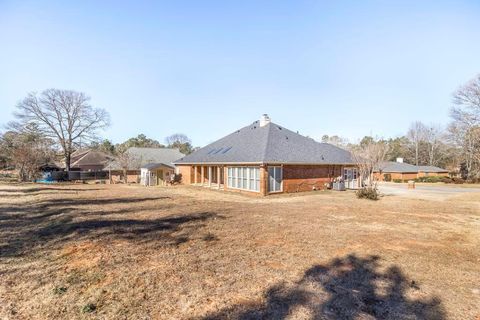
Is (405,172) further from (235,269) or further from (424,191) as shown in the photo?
(235,269)

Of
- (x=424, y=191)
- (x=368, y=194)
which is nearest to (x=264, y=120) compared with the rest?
(x=368, y=194)

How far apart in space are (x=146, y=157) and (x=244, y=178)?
1014 inches

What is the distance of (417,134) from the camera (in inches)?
2339

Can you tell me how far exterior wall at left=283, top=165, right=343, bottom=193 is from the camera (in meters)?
21.1

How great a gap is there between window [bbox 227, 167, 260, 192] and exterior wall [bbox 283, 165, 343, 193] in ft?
7.17

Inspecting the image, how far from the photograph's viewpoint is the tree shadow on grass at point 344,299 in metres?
4.00

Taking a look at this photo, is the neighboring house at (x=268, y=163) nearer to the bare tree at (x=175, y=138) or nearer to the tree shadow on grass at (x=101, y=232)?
the tree shadow on grass at (x=101, y=232)

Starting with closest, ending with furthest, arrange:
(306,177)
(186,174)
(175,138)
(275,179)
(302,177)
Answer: (275,179), (302,177), (306,177), (186,174), (175,138)

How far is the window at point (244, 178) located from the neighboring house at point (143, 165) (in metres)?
13.2

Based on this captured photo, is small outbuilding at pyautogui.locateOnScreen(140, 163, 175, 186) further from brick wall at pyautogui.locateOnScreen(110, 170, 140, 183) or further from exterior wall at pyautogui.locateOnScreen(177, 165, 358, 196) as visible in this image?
exterior wall at pyautogui.locateOnScreen(177, 165, 358, 196)

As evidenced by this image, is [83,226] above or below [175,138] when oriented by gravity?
below

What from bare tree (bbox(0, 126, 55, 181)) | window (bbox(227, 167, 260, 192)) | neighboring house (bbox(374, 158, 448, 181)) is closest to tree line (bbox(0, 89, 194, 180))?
bare tree (bbox(0, 126, 55, 181))

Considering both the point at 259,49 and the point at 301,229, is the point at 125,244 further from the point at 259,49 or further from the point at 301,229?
the point at 259,49

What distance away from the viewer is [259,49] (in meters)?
18.0
